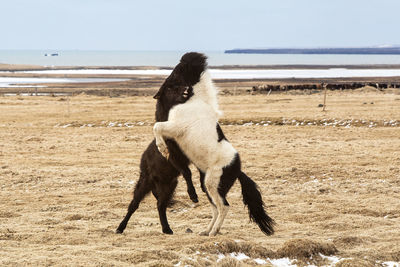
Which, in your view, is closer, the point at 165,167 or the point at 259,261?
the point at 259,261

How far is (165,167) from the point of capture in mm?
6820

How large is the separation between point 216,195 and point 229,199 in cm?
357

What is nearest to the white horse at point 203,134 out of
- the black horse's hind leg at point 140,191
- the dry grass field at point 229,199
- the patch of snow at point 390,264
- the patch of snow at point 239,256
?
the dry grass field at point 229,199

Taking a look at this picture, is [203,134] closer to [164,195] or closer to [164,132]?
[164,132]

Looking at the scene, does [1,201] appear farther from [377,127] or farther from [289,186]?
[377,127]

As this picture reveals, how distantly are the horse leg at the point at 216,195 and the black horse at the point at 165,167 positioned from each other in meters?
0.20

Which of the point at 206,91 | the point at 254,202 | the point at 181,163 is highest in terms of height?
the point at 206,91

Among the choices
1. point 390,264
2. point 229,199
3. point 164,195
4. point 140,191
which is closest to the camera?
point 390,264

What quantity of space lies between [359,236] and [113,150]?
437 inches

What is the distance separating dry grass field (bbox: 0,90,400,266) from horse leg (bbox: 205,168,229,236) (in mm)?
220

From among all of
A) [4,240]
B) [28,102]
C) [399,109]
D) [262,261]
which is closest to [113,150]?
[4,240]

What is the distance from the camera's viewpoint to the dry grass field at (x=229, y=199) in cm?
587

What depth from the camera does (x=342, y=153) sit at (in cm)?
1495

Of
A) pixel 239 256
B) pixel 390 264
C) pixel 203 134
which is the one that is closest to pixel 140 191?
pixel 203 134
